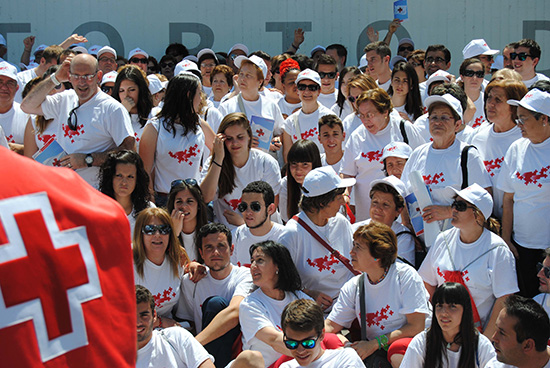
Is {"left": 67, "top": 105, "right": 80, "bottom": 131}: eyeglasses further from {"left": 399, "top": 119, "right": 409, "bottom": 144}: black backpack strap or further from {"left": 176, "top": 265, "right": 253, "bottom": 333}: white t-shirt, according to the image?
{"left": 399, "top": 119, "right": 409, "bottom": 144}: black backpack strap

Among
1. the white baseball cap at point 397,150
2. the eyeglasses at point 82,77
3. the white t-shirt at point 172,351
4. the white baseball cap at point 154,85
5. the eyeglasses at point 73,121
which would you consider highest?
the eyeglasses at point 82,77

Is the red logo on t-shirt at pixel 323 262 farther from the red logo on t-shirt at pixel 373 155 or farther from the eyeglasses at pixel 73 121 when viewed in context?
the eyeglasses at pixel 73 121

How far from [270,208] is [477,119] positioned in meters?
2.74

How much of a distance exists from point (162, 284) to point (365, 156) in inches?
85.7

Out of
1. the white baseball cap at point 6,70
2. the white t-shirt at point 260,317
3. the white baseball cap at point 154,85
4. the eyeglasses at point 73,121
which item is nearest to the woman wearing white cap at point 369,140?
the white t-shirt at point 260,317

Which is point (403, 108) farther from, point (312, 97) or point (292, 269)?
point (292, 269)

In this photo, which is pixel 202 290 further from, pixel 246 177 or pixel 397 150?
pixel 397 150

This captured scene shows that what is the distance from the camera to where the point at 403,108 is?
297 inches

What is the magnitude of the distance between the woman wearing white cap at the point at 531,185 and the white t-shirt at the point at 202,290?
6.68 ft

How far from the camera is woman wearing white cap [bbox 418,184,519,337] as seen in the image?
477cm

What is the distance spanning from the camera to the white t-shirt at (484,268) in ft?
15.7

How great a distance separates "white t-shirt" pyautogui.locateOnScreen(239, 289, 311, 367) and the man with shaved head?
5.74ft

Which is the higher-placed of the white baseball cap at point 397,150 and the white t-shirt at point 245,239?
the white baseball cap at point 397,150

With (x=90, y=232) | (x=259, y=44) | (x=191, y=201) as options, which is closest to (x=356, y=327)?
(x=191, y=201)
